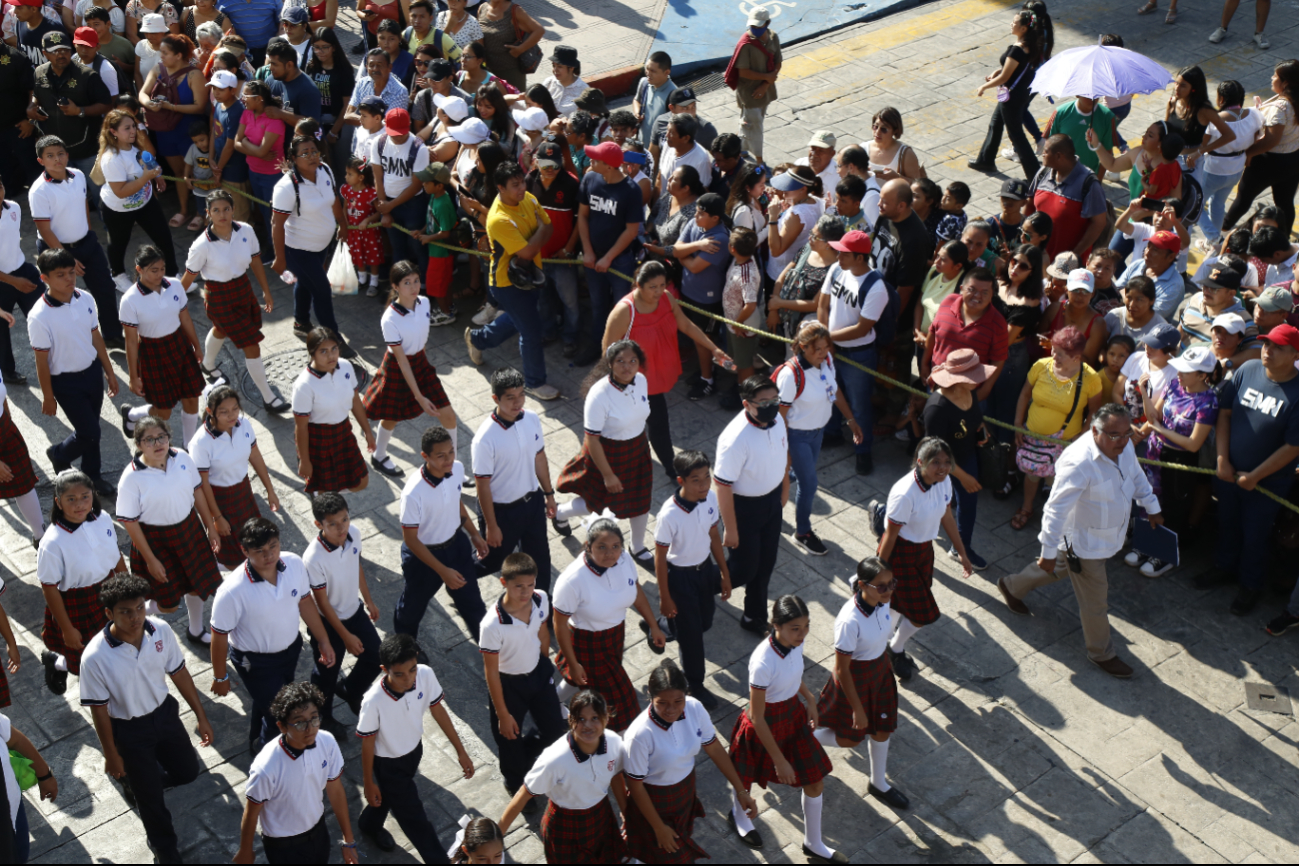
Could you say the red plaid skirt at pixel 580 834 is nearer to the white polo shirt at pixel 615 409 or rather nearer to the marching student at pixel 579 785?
the marching student at pixel 579 785

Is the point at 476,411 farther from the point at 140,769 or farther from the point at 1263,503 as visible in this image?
the point at 1263,503

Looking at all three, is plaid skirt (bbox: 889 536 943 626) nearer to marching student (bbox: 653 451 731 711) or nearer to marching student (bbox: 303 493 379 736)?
marching student (bbox: 653 451 731 711)

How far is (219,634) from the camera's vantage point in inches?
253

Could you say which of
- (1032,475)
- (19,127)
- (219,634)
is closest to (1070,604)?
(1032,475)

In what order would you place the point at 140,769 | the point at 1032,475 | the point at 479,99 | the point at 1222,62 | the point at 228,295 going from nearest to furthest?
the point at 140,769, the point at 1032,475, the point at 228,295, the point at 479,99, the point at 1222,62

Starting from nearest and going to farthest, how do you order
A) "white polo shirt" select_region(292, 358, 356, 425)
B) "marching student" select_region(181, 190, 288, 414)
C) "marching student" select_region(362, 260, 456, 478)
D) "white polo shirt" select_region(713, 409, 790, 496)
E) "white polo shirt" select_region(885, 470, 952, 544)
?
"white polo shirt" select_region(885, 470, 952, 544) < "white polo shirt" select_region(713, 409, 790, 496) < "white polo shirt" select_region(292, 358, 356, 425) < "marching student" select_region(362, 260, 456, 478) < "marching student" select_region(181, 190, 288, 414)

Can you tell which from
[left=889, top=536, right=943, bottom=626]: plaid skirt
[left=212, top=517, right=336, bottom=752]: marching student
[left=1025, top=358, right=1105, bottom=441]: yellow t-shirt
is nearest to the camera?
[left=212, top=517, right=336, bottom=752]: marching student

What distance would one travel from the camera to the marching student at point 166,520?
7039 millimetres

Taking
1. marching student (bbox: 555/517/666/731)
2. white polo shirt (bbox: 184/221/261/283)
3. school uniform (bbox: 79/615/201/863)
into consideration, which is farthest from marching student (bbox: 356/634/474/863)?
white polo shirt (bbox: 184/221/261/283)

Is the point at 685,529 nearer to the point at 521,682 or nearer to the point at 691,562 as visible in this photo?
the point at 691,562

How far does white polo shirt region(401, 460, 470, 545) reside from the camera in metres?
6.88

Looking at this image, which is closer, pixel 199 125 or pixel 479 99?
pixel 479 99

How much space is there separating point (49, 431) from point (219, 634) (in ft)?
13.1

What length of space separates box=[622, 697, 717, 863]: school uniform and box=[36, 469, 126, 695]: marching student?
10.3ft
